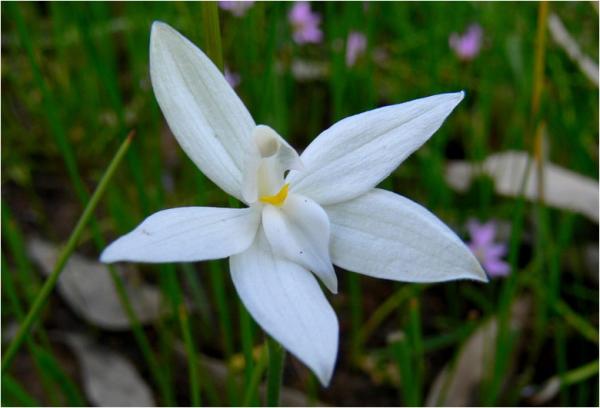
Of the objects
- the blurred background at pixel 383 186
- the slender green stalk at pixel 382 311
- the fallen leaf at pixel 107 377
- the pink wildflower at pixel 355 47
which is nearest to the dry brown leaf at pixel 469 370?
the blurred background at pixel 383 186

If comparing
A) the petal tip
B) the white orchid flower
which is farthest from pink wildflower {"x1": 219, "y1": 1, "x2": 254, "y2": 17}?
the petal tip

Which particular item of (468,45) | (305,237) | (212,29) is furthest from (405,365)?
(468,45)

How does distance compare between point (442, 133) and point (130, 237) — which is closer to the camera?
point (130, 237)

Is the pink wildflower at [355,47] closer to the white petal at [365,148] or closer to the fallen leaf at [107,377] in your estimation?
the fallen leaf at [107,377]

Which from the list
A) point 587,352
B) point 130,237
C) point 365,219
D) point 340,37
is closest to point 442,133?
point 340,37

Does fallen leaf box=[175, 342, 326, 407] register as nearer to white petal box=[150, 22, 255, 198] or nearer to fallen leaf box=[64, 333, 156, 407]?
fallen leaf box=[64, 333, 156, 407]

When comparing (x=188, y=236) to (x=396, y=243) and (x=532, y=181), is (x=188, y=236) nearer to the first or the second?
(x=396, y=243)

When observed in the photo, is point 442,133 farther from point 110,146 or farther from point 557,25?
point 110,146

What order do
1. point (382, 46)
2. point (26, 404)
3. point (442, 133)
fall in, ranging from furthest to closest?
point (382, 46), point (442, 133), point (26, 404)
